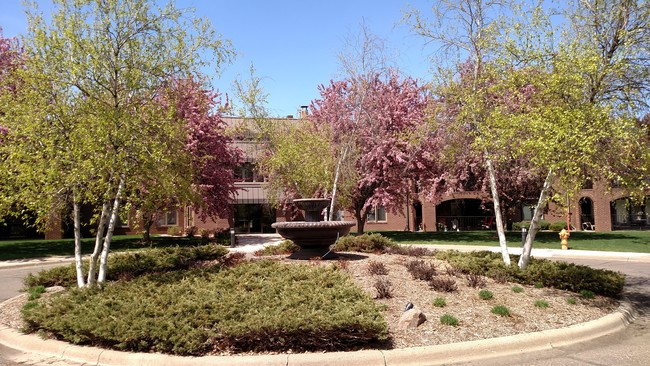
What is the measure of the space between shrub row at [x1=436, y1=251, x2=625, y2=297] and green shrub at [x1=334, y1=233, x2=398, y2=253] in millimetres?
3807

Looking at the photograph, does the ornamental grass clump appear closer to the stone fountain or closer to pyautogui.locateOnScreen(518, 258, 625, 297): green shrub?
pyautogui.locateOnScreen(518, 258, 625, 297): green shrub

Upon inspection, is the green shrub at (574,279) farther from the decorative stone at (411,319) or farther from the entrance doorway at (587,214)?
the entrance doorway at (587,214)

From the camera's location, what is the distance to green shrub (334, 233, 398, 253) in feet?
46.3

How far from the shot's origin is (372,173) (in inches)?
1101

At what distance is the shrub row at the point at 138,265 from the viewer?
10844mm

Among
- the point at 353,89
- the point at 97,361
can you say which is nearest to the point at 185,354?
the point at 97,361

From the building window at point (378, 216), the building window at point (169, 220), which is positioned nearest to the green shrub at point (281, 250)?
the building window at point (169, 220)

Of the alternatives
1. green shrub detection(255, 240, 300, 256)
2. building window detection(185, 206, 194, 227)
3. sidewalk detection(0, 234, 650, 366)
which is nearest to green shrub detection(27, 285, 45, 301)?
sidewalk detection(0, 234, 650, 366)

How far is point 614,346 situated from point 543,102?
4790mm

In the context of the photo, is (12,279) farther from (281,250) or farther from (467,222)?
(467,222)

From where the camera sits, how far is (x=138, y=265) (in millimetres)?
11602

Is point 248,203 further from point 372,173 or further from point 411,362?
point 411,362

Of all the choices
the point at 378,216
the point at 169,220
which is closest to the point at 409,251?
the point at 378,216

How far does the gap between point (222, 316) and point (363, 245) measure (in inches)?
325
